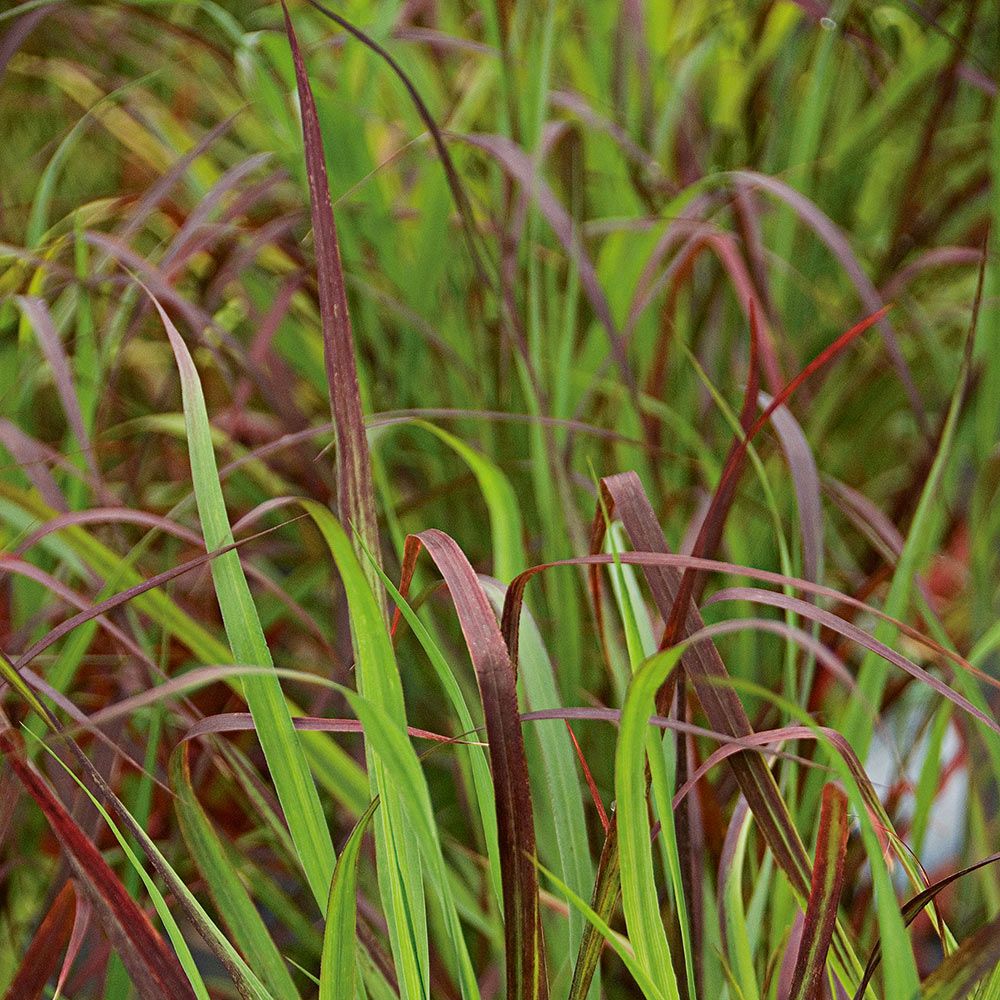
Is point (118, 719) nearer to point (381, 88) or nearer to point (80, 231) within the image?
point (80, 231)

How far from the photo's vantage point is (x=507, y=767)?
308mm

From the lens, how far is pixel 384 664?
0.33m

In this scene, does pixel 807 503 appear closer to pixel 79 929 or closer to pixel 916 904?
pixel 916 904

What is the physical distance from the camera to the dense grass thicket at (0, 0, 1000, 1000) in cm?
33

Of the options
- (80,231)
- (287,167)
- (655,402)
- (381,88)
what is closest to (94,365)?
(80,231)

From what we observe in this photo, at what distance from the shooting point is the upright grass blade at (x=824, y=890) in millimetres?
300

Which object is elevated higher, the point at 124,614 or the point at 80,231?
the point at 80,231

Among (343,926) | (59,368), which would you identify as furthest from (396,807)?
(59,368)

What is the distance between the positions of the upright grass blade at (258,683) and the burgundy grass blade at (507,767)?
62 millimetres

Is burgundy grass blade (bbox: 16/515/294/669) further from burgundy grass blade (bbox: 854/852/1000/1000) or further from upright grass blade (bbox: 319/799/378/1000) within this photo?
burgundy grass blade (bbox: 854/852/1000/1000)

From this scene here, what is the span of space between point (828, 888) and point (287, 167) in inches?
22.4

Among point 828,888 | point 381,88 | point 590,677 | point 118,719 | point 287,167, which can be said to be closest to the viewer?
point 828,888

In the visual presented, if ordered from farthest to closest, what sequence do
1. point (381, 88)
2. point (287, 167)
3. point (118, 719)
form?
point (381, 88) < point (287, 167) < point (118, 719)

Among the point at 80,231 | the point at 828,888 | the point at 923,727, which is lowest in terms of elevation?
the point at 923,727
